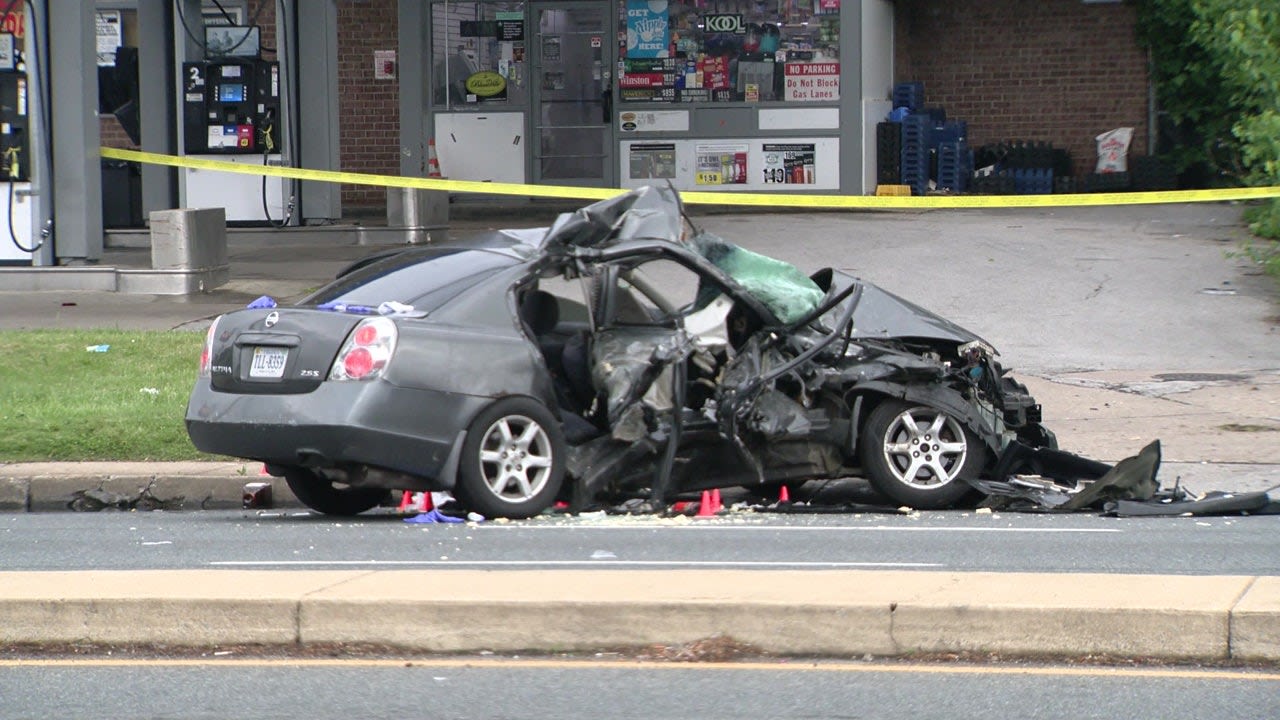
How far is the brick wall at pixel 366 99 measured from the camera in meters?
27.2

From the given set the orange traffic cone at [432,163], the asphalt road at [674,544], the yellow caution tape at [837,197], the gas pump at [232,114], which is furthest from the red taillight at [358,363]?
the orange traffic cone at [432,163]

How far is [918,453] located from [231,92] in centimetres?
1388

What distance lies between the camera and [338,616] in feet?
21.5

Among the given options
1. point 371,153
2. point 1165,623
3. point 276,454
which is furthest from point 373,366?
point 371,153

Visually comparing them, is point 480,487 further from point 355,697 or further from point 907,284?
point 907,284

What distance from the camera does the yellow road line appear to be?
6168 millimetres

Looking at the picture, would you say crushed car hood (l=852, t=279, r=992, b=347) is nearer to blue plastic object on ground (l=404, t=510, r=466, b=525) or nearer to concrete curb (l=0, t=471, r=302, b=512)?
blue plastic object on ground (l=404, t=510, r=466, b=525)

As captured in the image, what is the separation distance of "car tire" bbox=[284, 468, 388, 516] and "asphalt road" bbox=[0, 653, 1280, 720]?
3.31 metres

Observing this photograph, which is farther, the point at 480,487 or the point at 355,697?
the point at 480,487

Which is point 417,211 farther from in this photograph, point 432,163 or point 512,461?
point 512,461

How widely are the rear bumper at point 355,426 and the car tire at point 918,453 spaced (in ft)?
7.11

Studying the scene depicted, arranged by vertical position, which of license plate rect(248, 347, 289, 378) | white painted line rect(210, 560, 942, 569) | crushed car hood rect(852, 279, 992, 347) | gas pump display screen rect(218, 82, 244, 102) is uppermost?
gas pump display screen rect(218, 82, 244, 102)

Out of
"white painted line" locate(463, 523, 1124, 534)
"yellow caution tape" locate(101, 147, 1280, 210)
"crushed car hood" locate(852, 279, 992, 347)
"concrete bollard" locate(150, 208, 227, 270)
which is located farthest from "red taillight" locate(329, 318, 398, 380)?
"concrete bollard" locate(150, 208, 227, 270)

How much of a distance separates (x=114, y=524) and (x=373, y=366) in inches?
82.3
